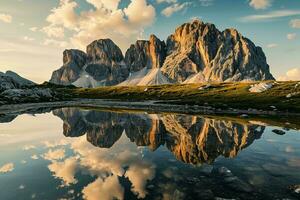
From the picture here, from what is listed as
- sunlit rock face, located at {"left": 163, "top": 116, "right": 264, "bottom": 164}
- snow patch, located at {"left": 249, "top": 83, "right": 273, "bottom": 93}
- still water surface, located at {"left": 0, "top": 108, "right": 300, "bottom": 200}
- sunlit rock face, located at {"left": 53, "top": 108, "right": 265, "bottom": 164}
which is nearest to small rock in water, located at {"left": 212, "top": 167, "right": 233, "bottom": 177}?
still water surface, located at {"left": 0, "top": 108, "right": 300, "bottom": 200}

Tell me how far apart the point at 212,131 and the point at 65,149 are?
3111 cm

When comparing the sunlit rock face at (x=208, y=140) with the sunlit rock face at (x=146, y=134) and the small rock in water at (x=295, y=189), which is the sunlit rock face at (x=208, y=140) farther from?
the small rock in water at (x=295, y=189)

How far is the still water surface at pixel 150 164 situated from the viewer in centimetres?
2619

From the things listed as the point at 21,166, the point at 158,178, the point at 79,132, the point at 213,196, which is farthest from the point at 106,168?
the point at 79,132

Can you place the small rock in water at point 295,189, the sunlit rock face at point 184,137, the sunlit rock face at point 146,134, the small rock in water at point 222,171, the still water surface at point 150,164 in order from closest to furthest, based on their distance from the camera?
1. the small rock in water at point 295,189
2. the still water surface at point 150,164
3. the small rock in water at point 222,171
4. the sunlit rock face at point 184,137
5. the sunlit rock face at point 146,134

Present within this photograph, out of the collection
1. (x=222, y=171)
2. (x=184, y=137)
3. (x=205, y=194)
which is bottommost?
(x=184, y=137)

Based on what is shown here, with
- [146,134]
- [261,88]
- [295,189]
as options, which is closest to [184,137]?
[146,134]

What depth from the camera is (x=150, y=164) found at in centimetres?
3712

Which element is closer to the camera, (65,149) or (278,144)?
(65,149)

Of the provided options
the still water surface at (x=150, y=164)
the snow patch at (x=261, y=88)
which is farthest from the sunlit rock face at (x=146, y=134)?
the snow patch at (x=261, y=88)

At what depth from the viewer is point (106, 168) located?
3481 cm

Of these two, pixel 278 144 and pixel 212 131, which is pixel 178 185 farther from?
pixel 212 131

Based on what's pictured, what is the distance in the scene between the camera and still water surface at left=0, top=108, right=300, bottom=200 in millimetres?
26188

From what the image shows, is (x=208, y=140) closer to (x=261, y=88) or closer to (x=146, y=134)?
(x=146, y=134)
